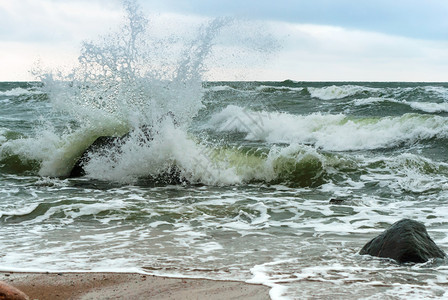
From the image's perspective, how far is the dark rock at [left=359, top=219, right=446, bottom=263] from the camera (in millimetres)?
4160

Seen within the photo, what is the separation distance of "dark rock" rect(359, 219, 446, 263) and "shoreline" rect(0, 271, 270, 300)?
129 cm

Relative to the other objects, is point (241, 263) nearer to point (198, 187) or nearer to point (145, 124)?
point (198, 187)

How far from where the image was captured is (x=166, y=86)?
33.1 ft

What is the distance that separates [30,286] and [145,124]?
20.3ft

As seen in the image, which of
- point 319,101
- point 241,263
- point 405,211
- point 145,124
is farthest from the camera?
point 319,101

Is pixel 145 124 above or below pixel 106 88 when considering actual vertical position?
below

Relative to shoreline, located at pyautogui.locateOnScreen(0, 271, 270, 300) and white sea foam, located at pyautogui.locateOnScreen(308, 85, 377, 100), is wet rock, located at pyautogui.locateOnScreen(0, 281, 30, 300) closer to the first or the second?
shoreline, located at pyautogui.locateOnScreen(0, 271, 270, 300)

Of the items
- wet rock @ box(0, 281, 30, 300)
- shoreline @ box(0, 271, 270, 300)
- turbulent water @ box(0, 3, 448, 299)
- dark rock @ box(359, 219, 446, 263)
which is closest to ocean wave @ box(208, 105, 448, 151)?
turbulent water @ box(0, 3, 448, 299)

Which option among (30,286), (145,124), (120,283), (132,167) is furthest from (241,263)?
(145,124)

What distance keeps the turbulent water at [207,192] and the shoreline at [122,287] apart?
17 centimetres

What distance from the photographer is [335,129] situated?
1439cm

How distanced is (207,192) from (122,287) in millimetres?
4385

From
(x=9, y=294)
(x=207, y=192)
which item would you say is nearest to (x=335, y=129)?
(x=207, y=192)

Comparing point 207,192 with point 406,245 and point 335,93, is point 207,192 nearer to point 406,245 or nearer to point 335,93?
point 406,245
